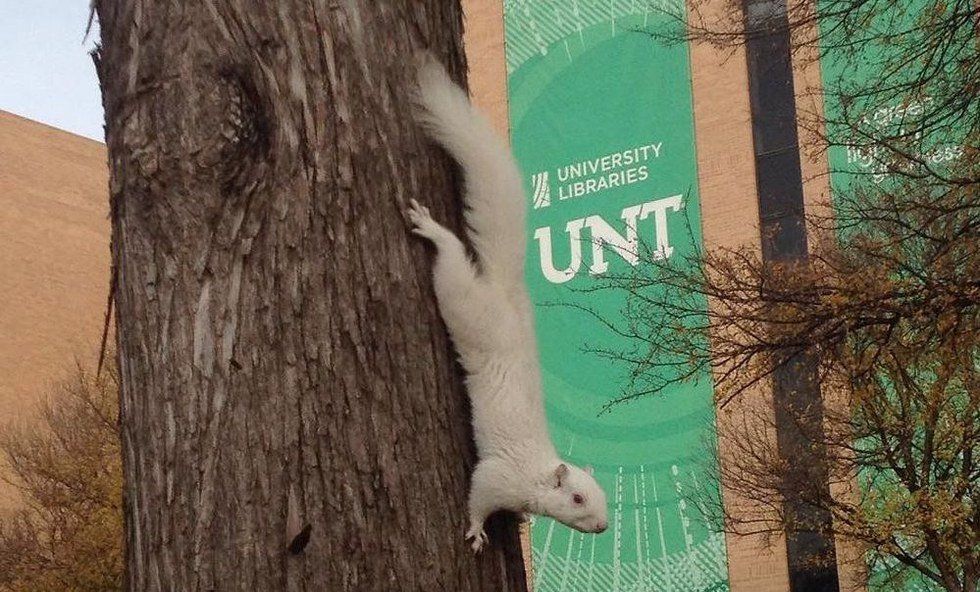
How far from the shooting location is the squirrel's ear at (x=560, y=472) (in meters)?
3.69

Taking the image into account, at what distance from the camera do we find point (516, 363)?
3.28 meters

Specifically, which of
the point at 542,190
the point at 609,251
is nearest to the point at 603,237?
the point at 609,251

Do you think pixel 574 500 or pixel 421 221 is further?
pixel 574 500

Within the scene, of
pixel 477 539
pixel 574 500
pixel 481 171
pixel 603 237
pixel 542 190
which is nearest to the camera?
pixel 477 539

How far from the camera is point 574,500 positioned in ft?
13.5

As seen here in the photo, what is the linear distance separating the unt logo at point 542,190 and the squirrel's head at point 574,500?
24.0 metres

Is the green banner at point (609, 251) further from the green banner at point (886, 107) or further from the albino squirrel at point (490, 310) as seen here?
the albino squirrel at point (490, 310)

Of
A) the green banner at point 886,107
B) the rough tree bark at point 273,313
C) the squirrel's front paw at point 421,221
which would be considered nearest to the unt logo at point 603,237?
the green banner at point 886,107

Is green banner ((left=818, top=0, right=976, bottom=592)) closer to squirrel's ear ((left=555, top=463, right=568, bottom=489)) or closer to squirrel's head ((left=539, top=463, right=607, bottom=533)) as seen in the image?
squirrel's head ((left=539, top=463, right=607, bottom=533))

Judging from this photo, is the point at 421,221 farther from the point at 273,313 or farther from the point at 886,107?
the point at 886,107

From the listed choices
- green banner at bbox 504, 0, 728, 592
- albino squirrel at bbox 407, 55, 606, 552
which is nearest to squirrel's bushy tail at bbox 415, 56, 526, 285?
albino squirrel at bbox 407, 55, 606, 552

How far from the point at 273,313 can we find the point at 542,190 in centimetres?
2616

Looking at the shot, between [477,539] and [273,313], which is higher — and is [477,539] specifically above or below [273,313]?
below

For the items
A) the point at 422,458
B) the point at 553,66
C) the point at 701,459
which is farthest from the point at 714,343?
the point at 553,66
